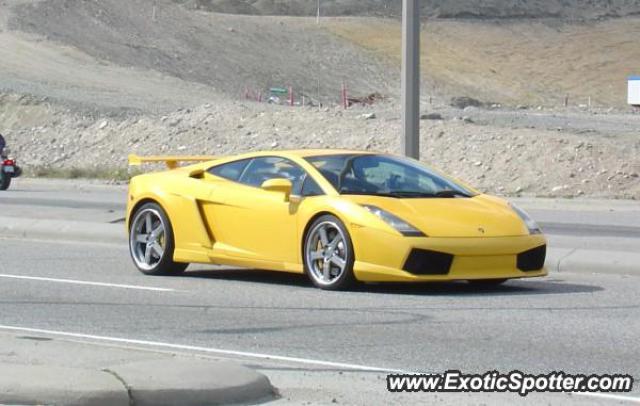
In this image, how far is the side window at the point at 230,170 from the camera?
13.6 metres

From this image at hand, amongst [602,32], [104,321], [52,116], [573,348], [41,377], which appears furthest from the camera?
[602,32]

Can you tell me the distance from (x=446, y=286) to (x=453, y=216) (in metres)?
1.02

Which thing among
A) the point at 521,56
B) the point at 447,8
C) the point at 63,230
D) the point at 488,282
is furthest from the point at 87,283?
the point at 447,8

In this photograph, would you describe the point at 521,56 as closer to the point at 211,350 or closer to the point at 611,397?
the point at 211,350

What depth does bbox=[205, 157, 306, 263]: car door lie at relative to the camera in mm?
12812

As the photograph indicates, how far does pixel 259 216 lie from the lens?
13055 mm

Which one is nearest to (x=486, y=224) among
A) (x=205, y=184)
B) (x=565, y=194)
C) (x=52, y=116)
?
(x=205, y=184)

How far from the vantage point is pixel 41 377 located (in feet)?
24.7

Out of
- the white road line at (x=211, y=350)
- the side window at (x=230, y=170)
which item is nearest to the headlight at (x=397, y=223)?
the side window at (x=230, y=170)

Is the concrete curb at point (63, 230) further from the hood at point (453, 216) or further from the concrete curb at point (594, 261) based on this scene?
the hood at point (453, 216)

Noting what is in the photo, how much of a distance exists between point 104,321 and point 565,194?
62.5 ft

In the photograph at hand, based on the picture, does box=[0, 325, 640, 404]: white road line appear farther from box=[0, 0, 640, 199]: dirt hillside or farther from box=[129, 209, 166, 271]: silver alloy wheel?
box=[0, 0, 640, 199]: dirt hillside

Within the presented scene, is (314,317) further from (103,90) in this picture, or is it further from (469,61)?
(469,61)

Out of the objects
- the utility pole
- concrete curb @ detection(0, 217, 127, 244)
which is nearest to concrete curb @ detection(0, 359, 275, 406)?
concrete curb @ detection(0, 217, 127, 244)
